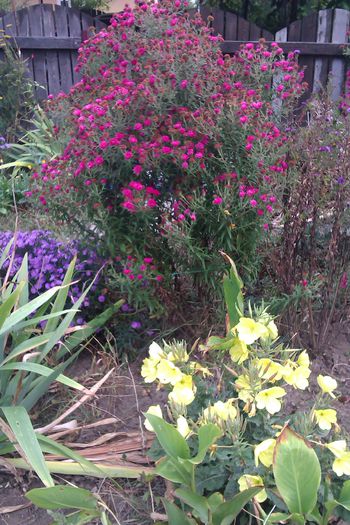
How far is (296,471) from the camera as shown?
56.4 inches

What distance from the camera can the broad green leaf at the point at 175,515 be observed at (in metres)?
1.62

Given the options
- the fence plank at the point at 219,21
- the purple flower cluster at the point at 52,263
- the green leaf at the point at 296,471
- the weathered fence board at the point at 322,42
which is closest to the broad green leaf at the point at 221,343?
the green leaf at the point at 296,471

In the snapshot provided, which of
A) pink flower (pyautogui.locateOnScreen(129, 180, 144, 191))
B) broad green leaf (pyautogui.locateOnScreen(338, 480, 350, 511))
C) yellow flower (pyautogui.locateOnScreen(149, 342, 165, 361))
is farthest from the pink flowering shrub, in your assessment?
broad green leaf (pyautogui.locateOnScreen(338, 480, 350, 511))

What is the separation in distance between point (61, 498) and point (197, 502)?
1.35 ft

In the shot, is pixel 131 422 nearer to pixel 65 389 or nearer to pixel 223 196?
pixel 65 389

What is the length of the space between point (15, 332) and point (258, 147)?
1.38m

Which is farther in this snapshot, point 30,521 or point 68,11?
point 68,11

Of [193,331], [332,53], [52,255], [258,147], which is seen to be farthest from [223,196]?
[332,53]

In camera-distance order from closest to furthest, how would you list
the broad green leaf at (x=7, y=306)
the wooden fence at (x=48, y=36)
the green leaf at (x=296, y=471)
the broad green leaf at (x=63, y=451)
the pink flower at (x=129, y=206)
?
the green leaf at (x=296, y=471), the broad green leaf at (x=63, y=451), the broad green leaf at (x=7, y=306), the pink flower at (x=129, y=206), the wooden fence at (x=48, y=36)

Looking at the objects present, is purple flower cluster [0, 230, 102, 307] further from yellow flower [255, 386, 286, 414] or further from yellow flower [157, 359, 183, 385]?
yellow flower [255, 386, 286, 414]

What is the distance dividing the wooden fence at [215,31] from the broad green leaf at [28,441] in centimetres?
528

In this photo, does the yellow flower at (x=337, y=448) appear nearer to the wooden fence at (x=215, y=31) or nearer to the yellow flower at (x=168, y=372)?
the yellow flower at (x=168, y=372)

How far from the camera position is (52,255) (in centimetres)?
300

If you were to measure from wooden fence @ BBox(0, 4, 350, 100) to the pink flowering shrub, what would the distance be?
3.89 metres
